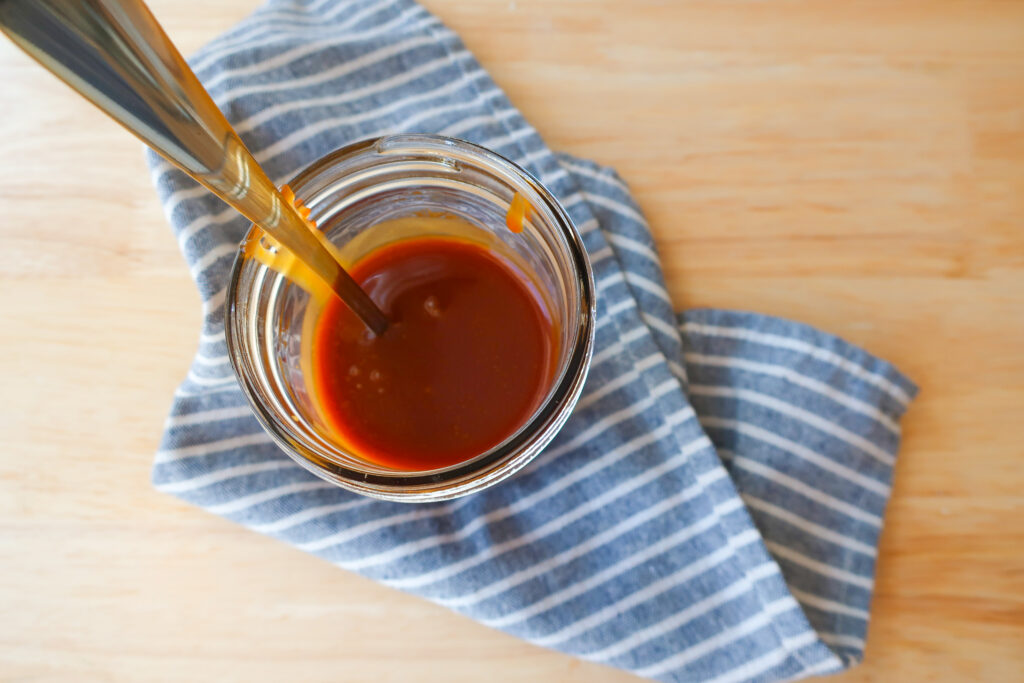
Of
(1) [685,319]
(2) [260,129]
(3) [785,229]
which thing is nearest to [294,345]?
(2) [260,129]

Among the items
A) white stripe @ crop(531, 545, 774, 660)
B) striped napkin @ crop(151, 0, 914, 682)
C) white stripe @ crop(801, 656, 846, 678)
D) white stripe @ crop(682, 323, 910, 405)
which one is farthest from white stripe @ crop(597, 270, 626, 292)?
white stripe @ crop(801, 656, 846, 678)

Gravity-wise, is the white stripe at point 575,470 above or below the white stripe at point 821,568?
above

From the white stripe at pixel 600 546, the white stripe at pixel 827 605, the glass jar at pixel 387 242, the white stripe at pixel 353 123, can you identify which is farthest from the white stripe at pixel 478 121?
the white stripe at pixel 827 605

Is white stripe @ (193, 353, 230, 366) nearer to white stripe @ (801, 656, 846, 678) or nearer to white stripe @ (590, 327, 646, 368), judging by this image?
white stripe @ (590, 327, 646, 368)

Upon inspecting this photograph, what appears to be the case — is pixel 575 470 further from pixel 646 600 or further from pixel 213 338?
pixel 213 338

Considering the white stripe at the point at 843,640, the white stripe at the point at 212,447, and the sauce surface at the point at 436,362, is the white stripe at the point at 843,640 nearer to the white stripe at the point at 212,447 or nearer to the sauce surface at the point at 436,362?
the sauce surface at the point at 436,362

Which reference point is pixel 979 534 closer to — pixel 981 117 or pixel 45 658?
pixel 981 117
